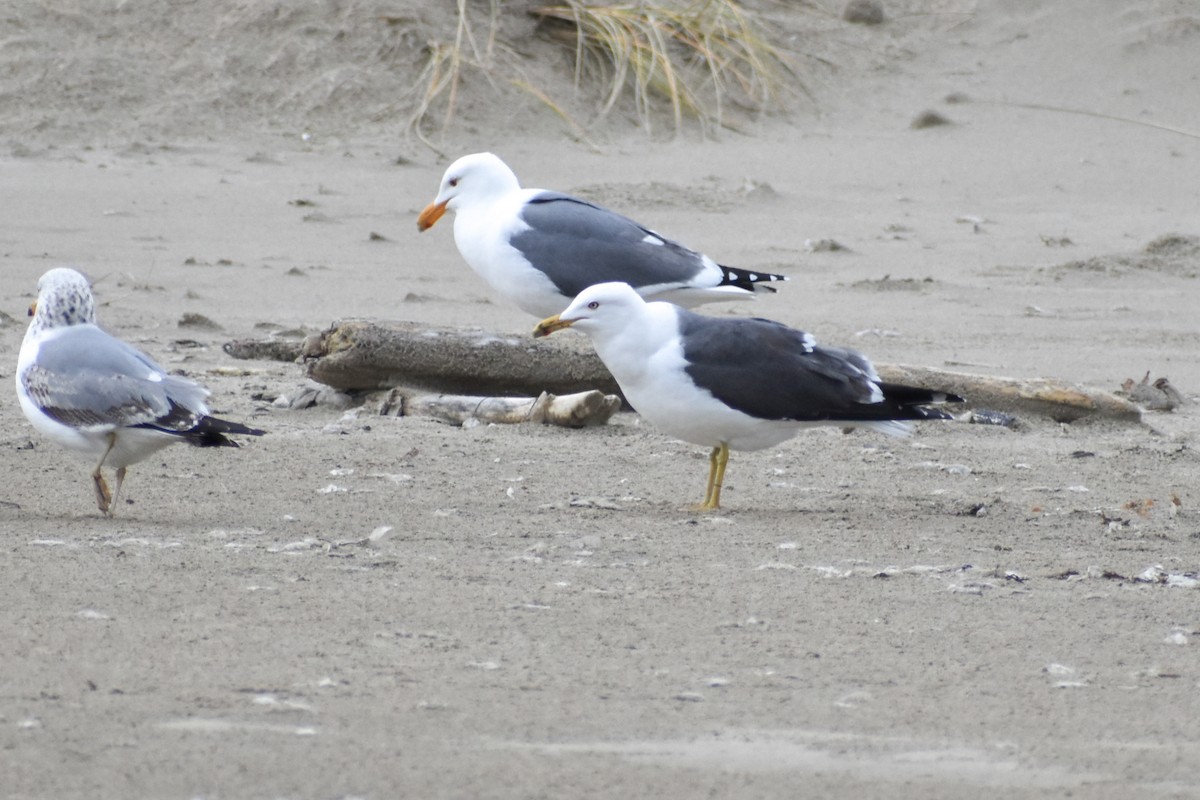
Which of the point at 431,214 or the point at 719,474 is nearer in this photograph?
the point at 719,474

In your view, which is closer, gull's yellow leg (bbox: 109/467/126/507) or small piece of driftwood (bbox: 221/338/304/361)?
gull's yellow leg (bbox: 109/467/126/507)

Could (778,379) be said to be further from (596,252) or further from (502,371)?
(596,252)

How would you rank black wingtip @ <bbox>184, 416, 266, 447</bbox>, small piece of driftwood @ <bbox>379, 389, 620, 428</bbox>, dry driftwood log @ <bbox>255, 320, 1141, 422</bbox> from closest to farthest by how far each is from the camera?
black wingtip @ <bbox>184, 416, 266, 447</bbox> → small piece of driftwood @ <bbox>379, 389, 620, 428</bbox> → dry driftwood log @ <bbox>255, 320, 1141, 422</bbox>

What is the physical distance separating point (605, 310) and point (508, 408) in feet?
3.16

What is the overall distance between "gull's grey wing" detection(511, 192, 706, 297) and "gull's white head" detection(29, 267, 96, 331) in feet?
7.14

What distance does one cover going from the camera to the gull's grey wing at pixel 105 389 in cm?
428

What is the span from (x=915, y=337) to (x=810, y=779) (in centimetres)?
493

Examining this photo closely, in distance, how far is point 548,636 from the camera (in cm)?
332

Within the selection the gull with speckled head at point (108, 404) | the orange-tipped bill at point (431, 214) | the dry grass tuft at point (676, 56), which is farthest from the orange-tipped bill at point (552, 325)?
the dry grass tuft at point (676, 56)

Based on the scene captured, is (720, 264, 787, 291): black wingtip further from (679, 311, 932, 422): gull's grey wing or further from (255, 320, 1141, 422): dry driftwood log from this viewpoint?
(679, 311, 932, 422): gull's grey wing

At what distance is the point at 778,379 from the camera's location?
4.74 meters

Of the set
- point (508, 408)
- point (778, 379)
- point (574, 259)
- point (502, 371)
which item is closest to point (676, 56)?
point (574, 259)

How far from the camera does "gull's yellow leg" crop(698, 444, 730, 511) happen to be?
15.4 ft

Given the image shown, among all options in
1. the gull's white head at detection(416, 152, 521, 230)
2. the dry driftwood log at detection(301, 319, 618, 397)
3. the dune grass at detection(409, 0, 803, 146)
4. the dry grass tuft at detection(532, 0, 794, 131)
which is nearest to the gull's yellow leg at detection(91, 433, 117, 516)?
the dry driftwood log at detection(301, 319, 618, 397)
